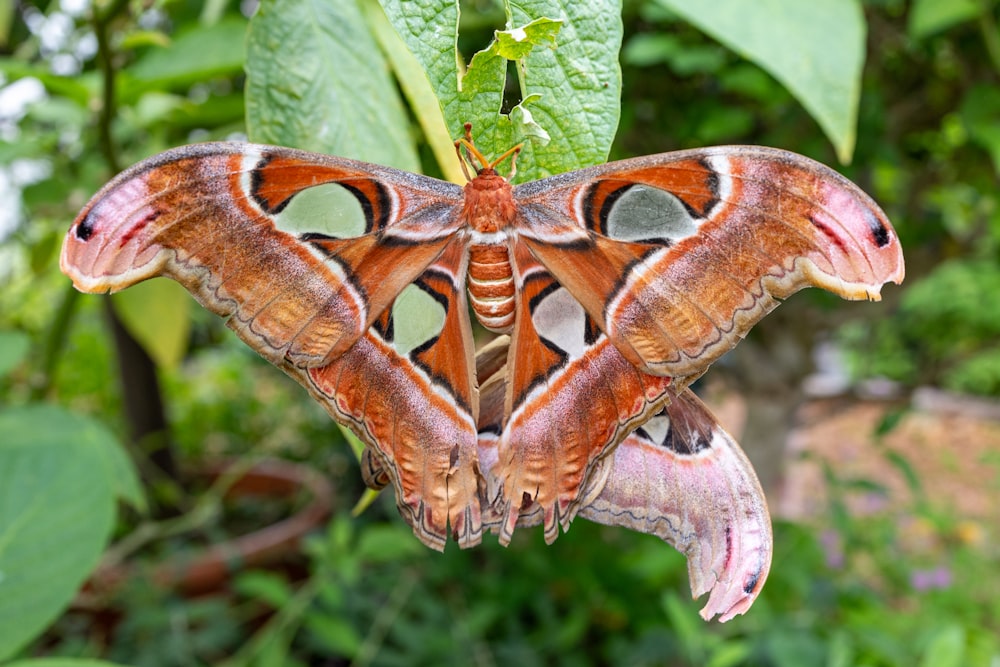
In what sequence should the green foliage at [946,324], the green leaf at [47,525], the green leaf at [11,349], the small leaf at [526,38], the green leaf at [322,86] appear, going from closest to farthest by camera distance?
1. the small leaf at [526,38]
2. the green leaf at [322,86]
3. the green leaf at [47,525]
4. the green leaf at [11,349]
5. the green foliage at [946,324]

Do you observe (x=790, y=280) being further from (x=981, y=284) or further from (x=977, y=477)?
(x=977, y=477)

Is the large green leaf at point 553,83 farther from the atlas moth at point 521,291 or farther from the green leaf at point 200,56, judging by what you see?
the green leaf at point 200,56

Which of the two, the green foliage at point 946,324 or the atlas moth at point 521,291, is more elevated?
the atlas moth at point 521,291

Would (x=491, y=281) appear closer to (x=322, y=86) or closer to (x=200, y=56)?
(x=322, y=86)

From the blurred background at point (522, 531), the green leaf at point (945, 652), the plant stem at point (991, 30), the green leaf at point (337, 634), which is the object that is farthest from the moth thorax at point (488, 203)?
the green leaf at point (337, 634)

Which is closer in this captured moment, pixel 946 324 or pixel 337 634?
pixel 337 634

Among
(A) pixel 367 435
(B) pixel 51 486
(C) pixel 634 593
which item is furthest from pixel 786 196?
(C) pixel 634 593

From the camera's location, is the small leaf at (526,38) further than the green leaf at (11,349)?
No

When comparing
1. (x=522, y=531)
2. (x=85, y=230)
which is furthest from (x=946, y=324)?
(x=85, y=230)
